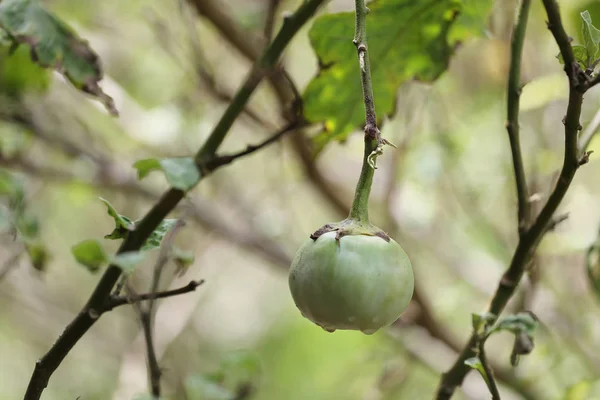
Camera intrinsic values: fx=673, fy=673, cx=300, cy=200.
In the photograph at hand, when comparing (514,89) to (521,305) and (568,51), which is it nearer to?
(568,51)

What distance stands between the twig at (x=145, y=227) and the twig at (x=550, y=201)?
0.66ft

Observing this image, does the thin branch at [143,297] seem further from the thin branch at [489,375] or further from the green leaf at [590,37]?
the green leaf at [590,37]

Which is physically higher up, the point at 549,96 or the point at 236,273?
the point at 549,96

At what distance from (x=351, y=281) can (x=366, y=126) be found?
95mm

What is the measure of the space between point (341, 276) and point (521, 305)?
673mm

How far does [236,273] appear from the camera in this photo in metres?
2.67

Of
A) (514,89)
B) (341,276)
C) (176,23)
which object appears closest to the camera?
(341,276)

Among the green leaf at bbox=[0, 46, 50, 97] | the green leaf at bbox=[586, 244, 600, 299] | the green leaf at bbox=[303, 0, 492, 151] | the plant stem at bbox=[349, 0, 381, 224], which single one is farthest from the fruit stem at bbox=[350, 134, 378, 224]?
the green leaf at bbox=[0, 46, 50, 97]

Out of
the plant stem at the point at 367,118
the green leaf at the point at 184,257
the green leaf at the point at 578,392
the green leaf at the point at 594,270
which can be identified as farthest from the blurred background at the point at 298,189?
the plant stem at the point at 367,118

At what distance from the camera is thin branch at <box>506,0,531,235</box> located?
1.83 feet

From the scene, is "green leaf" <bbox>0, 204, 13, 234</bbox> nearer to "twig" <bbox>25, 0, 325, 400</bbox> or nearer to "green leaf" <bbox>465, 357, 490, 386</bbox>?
"twig" <bbox>25, 0, 325, 400</bbox>

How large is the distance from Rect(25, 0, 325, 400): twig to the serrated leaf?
204 mm

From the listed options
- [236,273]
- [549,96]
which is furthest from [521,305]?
[236,273]

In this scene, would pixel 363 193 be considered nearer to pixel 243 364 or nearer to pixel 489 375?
pixel 489 375
